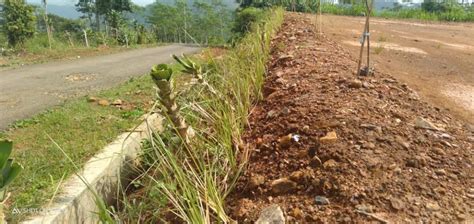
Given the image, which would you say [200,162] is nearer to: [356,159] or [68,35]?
[356,159]

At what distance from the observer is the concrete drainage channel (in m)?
1.80

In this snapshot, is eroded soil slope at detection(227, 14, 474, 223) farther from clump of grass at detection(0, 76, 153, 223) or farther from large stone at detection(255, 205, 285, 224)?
clump of grass at detection(0, 76, 153, 223)

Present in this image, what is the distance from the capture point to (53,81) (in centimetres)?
545

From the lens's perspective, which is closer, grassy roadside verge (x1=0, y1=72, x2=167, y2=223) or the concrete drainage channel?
the concrete drainage channel

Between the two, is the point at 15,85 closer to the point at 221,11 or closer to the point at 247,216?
the point at 247,216

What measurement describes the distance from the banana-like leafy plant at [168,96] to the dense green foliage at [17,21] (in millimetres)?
10040

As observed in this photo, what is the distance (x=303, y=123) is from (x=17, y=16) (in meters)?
10.7

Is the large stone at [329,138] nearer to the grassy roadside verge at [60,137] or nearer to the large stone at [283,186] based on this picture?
the large stone at [283,186]

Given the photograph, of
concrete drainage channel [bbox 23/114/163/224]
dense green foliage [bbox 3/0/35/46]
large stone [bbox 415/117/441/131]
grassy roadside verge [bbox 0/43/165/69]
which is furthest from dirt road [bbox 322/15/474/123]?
dense green foliage [bbox 3/0/35/46]

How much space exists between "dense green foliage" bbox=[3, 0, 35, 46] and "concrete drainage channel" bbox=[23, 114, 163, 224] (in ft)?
30.9

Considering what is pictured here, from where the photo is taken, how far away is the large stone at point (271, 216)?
1519 millimetres

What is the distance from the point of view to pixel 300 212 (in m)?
1.55

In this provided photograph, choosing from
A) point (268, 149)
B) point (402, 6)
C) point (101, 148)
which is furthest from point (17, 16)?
point (402, 6)

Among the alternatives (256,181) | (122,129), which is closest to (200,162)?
(256,181)
